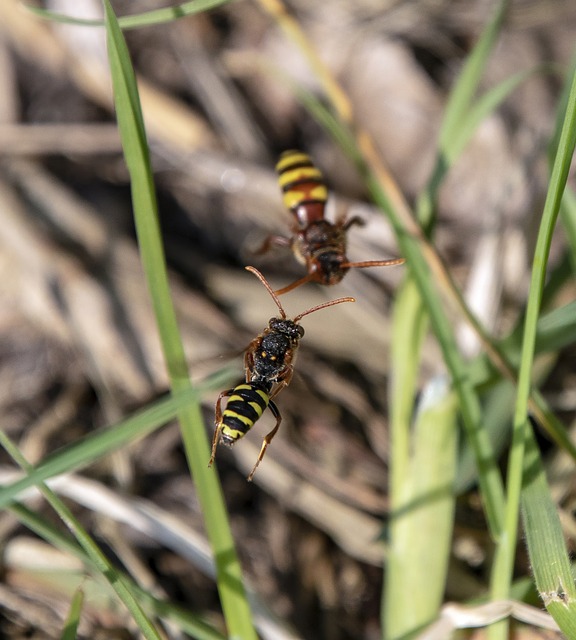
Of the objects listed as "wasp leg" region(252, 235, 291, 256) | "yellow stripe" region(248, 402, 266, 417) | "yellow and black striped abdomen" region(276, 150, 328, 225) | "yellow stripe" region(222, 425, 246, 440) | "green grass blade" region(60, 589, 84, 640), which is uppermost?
"yellow and black striped abdomen" region(276, 150, 328, 225)

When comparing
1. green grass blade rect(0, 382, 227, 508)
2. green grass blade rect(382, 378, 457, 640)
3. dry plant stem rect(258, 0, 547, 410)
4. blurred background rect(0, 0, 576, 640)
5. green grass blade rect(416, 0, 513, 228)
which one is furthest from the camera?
blurred background rect(0, 0, 576, 640)

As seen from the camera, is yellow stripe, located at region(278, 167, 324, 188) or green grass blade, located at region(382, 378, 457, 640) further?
yellow stripe, located at region(278, 167, 324, 188)

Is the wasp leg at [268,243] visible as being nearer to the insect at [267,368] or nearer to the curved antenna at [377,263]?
the curved antenna at [377,263]

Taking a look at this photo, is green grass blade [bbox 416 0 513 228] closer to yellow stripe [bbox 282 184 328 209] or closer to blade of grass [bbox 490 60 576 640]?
yellow stripe [bbox 282 184 328 209]

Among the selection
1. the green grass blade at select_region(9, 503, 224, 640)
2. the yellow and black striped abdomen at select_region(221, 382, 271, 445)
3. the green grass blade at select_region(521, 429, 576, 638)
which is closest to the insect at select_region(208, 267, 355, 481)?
the yellow and black striped abdomen at select_region(221, 382, 271, 445)

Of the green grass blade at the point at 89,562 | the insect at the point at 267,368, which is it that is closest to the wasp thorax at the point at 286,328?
the insect at the point at 267,368

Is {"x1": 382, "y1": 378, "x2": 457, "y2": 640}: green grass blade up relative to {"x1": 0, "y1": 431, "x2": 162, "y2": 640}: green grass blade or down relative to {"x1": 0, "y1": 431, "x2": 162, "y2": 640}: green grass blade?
up

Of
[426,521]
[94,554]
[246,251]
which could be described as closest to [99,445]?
[94,554]
